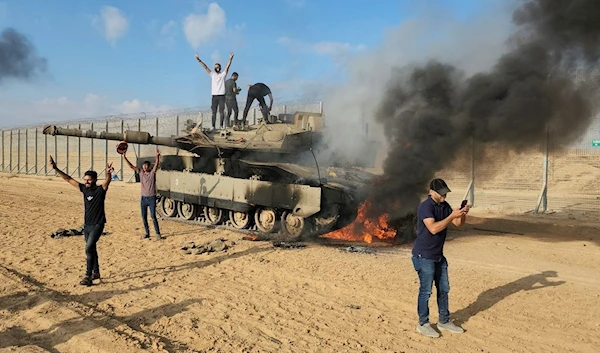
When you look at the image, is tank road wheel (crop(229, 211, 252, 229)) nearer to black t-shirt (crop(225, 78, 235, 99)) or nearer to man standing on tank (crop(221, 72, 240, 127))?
man standing on tank (crop(221, 72, 240, 127))

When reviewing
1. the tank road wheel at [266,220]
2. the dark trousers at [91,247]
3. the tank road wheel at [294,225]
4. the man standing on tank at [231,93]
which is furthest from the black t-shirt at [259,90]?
the dark trousers at [91,247]

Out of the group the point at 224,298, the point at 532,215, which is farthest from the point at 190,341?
the point at 532,215

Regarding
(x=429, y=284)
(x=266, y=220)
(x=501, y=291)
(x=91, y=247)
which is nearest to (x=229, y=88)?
(x=266, y=220)

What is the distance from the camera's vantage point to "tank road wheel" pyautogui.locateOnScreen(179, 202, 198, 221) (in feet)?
47.6

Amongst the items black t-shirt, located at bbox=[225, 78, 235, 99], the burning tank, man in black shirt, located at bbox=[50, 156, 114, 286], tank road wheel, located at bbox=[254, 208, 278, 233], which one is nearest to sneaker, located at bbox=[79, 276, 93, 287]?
man in black shirt, located at bbox=[50, 156, 114, 286]

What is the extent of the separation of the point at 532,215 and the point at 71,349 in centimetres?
1394

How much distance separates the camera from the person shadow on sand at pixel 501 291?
6277mm

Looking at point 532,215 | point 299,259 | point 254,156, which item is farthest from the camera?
point 532,215

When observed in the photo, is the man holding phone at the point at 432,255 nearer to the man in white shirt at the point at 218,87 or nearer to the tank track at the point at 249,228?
the tank track at the point at 249,228

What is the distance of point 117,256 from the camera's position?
9430 mm

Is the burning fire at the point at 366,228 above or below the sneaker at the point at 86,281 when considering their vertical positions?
above

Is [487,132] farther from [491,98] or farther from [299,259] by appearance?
[299,259]

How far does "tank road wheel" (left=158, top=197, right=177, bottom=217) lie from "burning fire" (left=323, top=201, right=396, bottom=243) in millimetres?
5606

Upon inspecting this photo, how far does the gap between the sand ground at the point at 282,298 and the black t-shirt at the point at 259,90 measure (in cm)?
593
